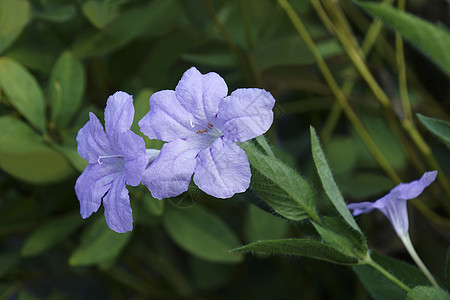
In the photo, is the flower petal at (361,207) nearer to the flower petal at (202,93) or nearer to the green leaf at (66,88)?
the flower petal at (202,93)

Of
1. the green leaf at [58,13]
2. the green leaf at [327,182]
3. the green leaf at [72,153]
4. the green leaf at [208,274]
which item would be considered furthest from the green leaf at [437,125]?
the green leaf at [208,274]

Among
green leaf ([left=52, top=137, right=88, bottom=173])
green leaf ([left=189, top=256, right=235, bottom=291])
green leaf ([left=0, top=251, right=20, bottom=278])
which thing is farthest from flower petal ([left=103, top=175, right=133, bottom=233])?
green leaf ([left=189, top=256, right=235, bottom=291])

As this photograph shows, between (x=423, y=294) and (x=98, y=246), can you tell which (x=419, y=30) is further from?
(x=98, y=246)

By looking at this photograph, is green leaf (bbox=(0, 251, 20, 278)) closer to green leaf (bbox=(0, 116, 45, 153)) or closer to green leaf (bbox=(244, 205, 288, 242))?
green leaf (bbox=(0, 116, 45, 153))

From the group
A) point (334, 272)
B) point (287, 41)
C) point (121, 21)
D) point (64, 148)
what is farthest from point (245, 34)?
point (334, 272)

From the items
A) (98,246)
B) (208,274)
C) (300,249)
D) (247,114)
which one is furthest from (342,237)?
(208,274)
